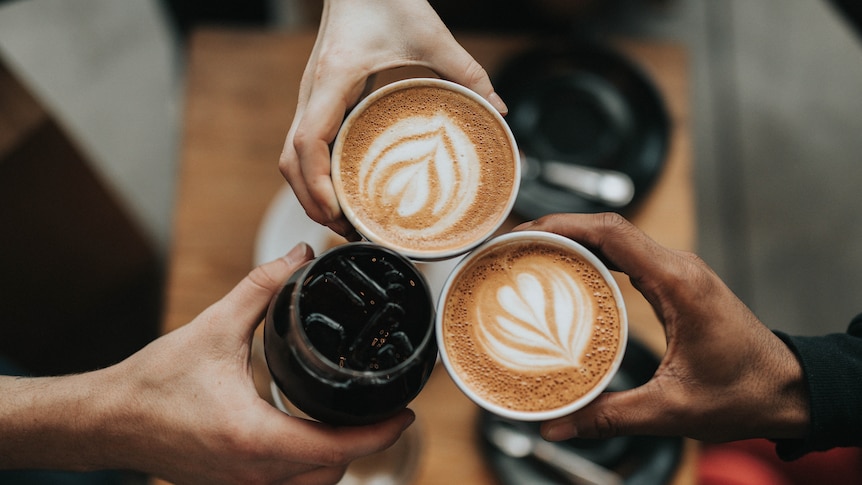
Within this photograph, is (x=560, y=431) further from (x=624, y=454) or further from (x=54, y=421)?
(x=54, y=421)

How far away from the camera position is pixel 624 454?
95cm

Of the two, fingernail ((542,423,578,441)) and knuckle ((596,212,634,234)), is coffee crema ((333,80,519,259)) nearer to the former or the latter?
knuckle ((596,212,634,234))

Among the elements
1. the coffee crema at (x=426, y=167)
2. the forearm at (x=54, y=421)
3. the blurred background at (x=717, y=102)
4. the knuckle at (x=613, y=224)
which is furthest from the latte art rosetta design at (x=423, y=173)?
the blurred background at (x=717, y=102)

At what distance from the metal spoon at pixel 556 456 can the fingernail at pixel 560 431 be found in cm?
26

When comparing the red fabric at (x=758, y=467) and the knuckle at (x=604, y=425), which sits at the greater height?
the knuckle at (x=604, y=425)

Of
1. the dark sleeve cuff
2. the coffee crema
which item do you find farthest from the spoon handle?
the coffee crema

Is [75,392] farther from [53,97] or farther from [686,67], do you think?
[53,97]

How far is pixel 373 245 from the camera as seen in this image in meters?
0.61

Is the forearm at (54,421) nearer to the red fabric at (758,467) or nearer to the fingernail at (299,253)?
the fingernail at (299,253)

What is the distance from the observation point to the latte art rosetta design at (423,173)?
0.70 metres

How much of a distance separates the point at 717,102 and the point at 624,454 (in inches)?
48.3

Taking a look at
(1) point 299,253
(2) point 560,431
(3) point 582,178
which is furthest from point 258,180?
(2) point 560,431

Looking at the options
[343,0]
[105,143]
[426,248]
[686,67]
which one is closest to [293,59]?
[343,0]

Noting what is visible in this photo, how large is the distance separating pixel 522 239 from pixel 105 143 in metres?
1.45
